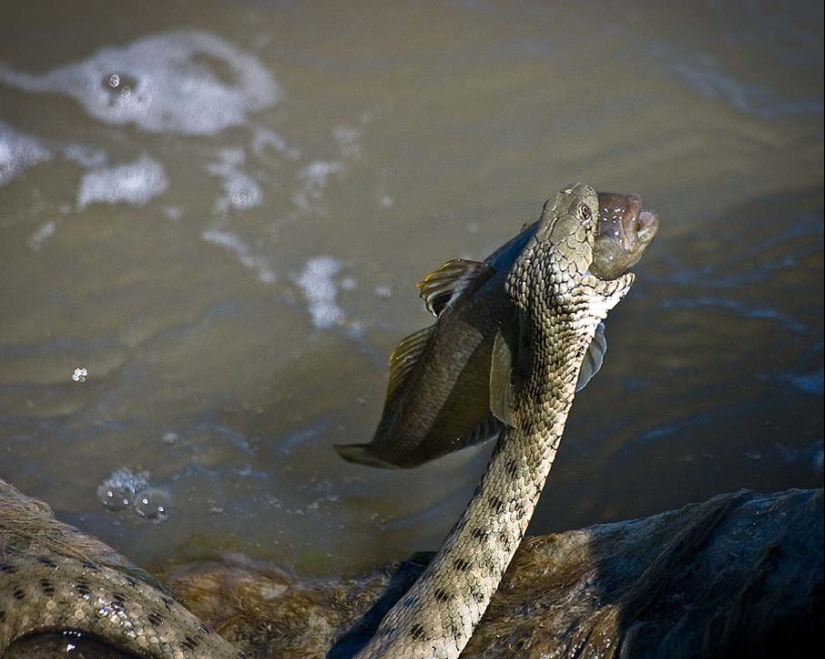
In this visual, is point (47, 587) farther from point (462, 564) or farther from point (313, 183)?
point (313, 183)

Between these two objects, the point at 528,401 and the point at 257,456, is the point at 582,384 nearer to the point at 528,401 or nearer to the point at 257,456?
the point at 528,401

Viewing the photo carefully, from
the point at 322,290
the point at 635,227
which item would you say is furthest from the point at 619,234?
the point at 322,290

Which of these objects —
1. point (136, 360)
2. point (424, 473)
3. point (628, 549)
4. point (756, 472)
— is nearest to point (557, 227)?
point (628, 549)

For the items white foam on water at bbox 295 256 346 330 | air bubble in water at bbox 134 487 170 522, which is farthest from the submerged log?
white foam on water at bbox 295 256 346 330

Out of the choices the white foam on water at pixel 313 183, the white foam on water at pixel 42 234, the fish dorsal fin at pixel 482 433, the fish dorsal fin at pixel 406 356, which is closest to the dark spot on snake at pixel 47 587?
the fish dorsal fin at pixel 406 356

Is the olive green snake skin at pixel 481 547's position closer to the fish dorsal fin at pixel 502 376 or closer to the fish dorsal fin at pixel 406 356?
the fish dorsal fin at pixel 502 376

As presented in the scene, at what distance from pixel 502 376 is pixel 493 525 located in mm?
633

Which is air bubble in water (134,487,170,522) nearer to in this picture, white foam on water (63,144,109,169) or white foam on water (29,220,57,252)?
white foam on water (29,220,57,252)

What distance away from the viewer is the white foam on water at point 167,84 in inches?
364

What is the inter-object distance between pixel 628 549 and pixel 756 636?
0.92 meters

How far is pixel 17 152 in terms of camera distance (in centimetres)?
856

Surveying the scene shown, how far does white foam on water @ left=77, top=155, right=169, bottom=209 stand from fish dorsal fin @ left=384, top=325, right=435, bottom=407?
4.24 m

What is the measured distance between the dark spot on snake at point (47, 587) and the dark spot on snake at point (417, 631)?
1.39 m

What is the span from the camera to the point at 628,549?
13.2ft
